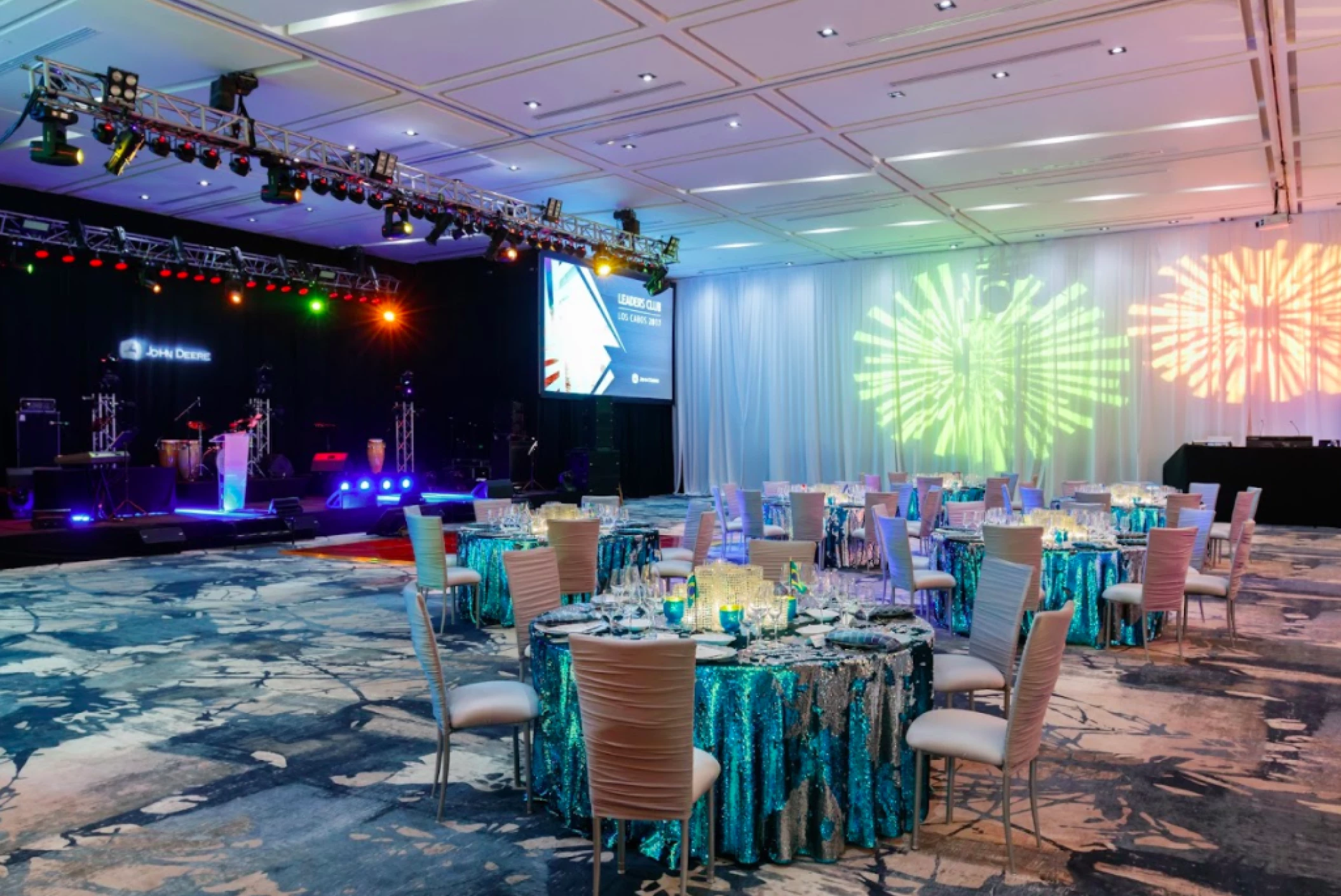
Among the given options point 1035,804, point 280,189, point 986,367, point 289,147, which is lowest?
point 1035,804

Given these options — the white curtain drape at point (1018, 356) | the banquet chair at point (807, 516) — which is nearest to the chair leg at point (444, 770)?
the banquet chair at point (807, 516)

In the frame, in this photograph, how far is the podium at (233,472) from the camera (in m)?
12.6

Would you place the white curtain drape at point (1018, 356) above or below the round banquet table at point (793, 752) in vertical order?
above

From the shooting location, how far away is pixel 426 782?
3.88m

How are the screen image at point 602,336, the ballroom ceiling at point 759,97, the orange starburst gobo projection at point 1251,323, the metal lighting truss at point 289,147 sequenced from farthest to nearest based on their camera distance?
the screen image at point 602,336 → the orange starburst gobo projection at point 1251,323 → the metal lighting truss at point 289,147 → the ballroom ceiling at point 759,97

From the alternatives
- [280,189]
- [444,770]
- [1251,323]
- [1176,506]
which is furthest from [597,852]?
[1251,323]

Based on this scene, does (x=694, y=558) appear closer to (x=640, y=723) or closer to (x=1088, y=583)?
(x=1088, y=583)

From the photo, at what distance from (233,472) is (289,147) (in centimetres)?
552

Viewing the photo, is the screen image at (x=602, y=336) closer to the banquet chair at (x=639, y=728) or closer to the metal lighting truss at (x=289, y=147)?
the metal lighting truss at (x=289, y=147)

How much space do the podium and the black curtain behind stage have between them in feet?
4.51

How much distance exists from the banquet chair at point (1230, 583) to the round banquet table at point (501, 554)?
372 cm

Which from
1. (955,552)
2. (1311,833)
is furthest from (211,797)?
(955,552)

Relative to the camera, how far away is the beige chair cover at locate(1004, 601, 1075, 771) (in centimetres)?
301

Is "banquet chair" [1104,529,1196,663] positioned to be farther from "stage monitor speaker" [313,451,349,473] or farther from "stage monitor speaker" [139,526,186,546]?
"stage monitor speaker" [313,451,349,473]
